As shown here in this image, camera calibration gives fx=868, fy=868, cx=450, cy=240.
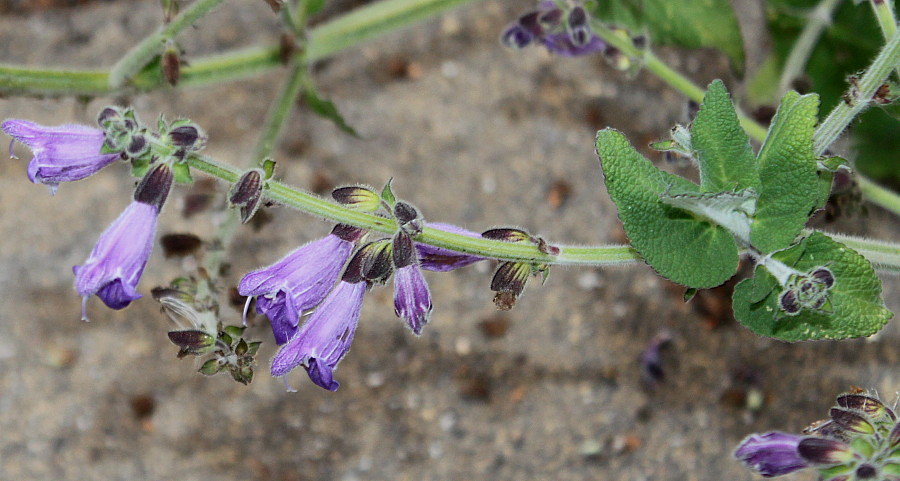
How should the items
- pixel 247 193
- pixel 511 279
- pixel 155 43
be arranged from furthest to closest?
pixel 155 43 → pixel 511 279 → pixel 247 193

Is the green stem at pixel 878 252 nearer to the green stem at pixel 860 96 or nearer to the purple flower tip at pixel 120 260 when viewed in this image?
the green stem at pixel 860 96

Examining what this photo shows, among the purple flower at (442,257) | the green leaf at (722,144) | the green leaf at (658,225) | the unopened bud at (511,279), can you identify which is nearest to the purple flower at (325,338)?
the purple flower at (442,257)

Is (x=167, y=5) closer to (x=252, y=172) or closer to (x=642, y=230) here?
(x=252, y=172)

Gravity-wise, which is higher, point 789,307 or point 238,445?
point 238,445

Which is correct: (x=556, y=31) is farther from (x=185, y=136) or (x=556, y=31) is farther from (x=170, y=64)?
(x=185, y=136)

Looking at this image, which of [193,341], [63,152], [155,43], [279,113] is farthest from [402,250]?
[279,113]

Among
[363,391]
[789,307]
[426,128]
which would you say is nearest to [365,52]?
[426,128]

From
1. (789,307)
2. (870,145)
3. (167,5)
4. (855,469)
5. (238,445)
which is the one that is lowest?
(855,469)
